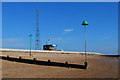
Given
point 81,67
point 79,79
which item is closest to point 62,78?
point 79,79

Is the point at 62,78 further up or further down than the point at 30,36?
further down

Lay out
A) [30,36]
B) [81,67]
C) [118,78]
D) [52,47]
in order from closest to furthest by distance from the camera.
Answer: [118,78], [81,67], [30,36], [52,47]

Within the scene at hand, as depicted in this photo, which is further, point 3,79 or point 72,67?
point 72,67

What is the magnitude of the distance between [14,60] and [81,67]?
940 centimetres

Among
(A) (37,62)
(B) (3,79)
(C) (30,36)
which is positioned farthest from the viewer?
(C) (30,36)

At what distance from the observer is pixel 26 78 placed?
13.5 meters

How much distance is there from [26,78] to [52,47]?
6396cm

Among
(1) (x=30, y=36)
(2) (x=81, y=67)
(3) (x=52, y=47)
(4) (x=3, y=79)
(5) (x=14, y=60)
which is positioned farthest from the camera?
(3) (x=52, y=47)

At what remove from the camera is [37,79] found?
13328mm

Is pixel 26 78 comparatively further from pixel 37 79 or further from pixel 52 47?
pixel 52 47

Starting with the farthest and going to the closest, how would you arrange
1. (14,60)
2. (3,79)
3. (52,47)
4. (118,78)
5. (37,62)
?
(52,47), (14,60), (37,62), (118,78), (3,79)

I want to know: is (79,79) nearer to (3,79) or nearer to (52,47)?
(3,79)

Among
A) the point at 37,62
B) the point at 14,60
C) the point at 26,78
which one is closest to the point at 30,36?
the point at 14,60

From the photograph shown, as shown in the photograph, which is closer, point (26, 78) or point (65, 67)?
point (26, 78)
